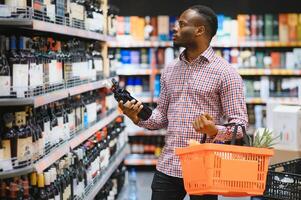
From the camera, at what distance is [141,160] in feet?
25.8

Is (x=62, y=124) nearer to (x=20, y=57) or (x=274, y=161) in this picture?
(x=20, y=57)

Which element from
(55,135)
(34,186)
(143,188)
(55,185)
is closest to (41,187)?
(34,186)

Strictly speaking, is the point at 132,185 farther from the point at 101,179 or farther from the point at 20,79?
the point at 20,79

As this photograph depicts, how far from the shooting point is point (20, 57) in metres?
3.24

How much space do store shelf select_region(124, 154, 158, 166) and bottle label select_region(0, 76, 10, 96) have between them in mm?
4778

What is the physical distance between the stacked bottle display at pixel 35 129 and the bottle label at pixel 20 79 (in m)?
0.14

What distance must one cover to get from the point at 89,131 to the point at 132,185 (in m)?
2.42

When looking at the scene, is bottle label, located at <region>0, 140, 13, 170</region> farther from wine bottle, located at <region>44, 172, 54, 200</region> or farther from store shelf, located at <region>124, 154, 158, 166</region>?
store shelf, located at <region>124, 154, 158, 166</region>

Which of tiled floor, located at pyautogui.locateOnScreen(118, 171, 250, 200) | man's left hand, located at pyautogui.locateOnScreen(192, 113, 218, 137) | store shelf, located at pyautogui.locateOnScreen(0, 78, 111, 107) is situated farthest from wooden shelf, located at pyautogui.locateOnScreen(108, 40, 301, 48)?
man's left hand, located at pyautogui.locateOnScreen(192, 113, 218, 137)

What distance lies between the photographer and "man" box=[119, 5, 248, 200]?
3047 millimetres

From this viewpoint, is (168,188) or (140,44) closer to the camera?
(168,188)

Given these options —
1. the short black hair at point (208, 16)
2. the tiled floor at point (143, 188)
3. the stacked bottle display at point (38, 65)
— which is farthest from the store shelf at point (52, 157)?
the tiled floor at point (143, 188)

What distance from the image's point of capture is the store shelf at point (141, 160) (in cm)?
783

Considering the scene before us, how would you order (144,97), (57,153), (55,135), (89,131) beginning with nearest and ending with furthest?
(57,153) → (55,135) → (89,131) → (144,97)
